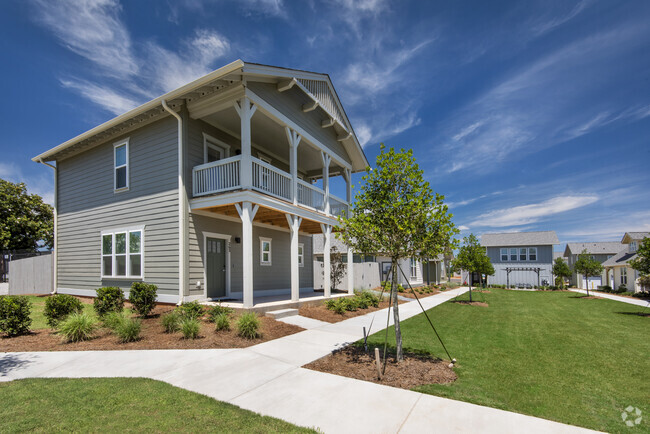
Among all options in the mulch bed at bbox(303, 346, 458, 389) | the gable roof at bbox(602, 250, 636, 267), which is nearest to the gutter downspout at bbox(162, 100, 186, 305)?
the mulch bed at bbox(303, 346, 458, 389)

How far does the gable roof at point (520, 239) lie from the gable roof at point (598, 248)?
7.09m

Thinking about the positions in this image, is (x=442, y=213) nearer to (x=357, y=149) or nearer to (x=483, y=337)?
(x=483, y=337)

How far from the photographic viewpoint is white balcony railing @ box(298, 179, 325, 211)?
12.3 metres

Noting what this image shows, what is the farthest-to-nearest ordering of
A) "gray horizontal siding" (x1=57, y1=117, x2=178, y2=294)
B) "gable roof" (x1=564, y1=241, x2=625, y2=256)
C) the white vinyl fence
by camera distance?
1. "gable roof" (x1=564, y1=241, x2=625, y2=256)
2. the white vinyl fence
3. "gray horizontal siding" (x1=57, y1=117, x2=178, y2=294)

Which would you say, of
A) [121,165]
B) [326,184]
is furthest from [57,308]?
[326,184]

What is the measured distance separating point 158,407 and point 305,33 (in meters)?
11.3

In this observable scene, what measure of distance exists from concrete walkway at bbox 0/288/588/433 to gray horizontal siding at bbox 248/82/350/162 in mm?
7461

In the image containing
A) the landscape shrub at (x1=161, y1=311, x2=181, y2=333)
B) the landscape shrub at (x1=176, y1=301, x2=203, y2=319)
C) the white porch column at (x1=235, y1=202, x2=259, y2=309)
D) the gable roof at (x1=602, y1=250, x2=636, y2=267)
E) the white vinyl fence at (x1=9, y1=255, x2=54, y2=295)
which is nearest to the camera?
the landscape shrub at (x1=161, y1=311, x2=181, y2=333)

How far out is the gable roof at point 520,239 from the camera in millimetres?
33938

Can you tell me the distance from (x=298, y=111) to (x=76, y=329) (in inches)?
375

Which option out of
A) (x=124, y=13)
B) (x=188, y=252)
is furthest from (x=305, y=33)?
(x=188, y=252)

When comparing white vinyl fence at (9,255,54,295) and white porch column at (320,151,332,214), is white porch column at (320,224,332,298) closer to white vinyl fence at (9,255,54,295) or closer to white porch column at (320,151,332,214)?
white porch column at (320,151,332,214)

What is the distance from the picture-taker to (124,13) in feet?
32.6

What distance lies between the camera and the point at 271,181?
418 inches
